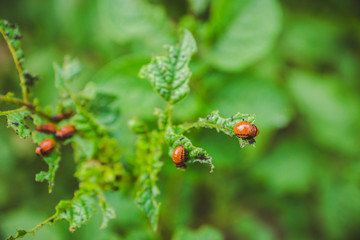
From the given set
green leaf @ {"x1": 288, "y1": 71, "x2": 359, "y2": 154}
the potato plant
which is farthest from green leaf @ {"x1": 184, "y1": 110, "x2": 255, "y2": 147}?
green leaf @ {"x1": 288, "y1": 71, "x2": 359, "y2": 154}

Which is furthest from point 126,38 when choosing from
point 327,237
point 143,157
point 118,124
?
point 327,237

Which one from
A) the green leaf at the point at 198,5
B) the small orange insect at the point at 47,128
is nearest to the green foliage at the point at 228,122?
the small orange insect at the point at 47,128

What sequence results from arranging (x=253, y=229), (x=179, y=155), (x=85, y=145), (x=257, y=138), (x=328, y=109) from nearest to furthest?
1. (x=179, y=155)
2. (x=85, y=145)
3. (x=257, y=138)
4. (x=328, y=109)
5. (x=253, y=229)

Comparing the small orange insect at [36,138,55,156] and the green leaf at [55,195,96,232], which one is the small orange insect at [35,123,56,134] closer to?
the small orange insect at [36,138,55,156]

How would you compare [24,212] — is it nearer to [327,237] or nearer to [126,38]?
[126,38]

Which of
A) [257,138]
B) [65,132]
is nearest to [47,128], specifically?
[65,132]

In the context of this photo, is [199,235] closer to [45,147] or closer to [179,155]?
[179,155]
